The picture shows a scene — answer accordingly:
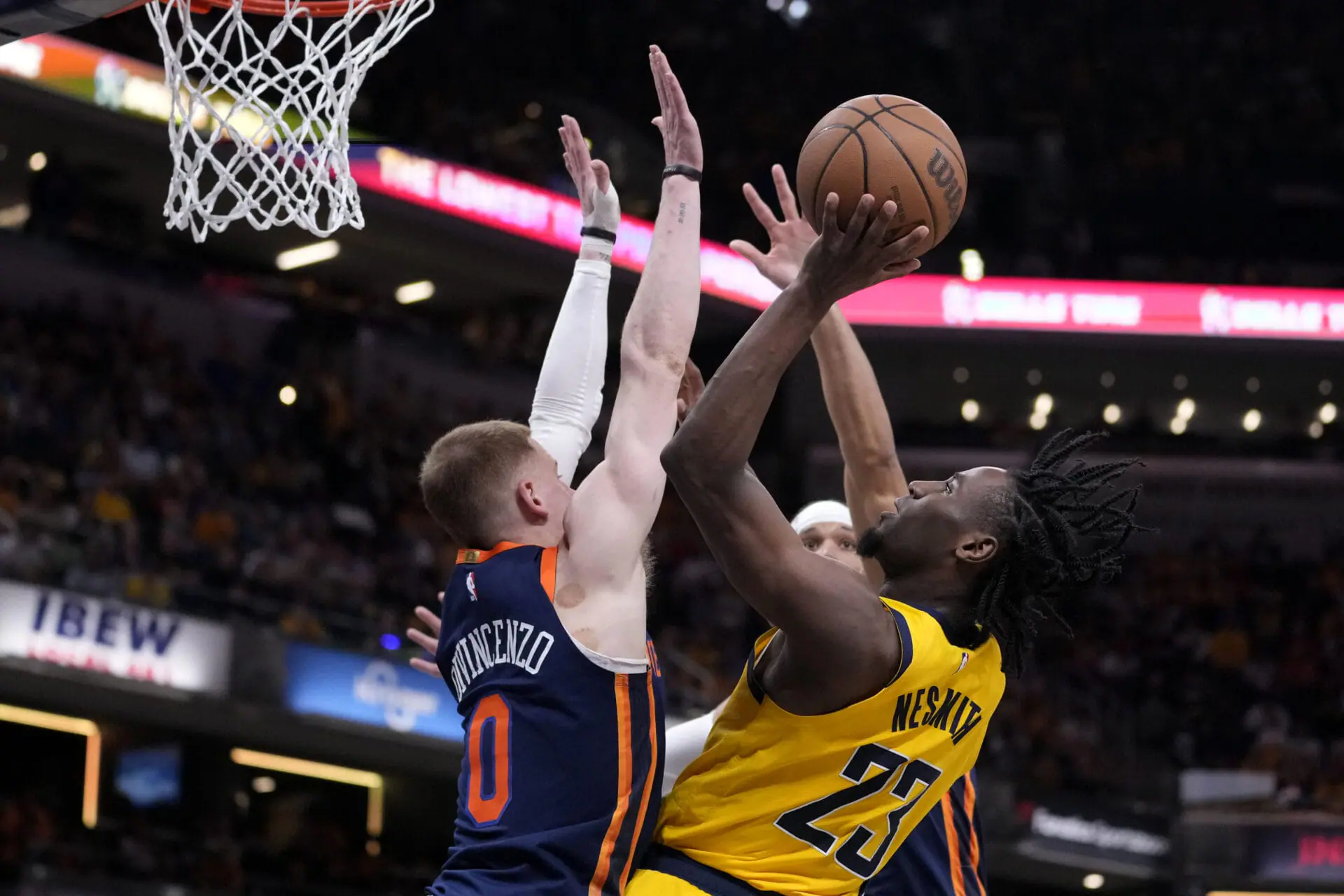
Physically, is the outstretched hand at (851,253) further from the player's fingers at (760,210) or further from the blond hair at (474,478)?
the player's fingers at (760,210)

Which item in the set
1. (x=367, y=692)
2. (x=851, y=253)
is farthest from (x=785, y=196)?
(x=367, y=692)

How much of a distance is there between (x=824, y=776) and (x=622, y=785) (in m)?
0.34

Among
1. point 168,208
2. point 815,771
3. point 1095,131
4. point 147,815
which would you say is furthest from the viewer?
point 1095,131

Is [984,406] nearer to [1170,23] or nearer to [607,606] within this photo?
[1170,23]

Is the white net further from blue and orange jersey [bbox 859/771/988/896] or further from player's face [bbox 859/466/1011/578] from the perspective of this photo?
blue and orange jersey [bbox 859/771/988/896]

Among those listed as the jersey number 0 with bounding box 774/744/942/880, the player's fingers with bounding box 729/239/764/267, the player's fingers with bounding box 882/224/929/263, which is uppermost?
the player's fingers with bounding box 882/224/929/263

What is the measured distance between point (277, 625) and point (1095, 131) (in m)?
12.7

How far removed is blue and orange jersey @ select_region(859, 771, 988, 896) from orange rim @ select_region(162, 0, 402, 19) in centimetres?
236

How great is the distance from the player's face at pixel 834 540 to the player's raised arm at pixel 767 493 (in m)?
1.70

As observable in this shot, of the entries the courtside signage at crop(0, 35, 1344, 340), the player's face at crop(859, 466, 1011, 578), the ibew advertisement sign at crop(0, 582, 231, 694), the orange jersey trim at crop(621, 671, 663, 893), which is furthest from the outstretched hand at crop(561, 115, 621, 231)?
the courtside signage at crop(0, 35, 1344, 340)

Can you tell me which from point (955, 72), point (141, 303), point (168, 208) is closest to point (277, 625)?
point (141, 303)

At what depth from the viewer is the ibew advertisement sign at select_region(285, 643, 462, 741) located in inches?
442

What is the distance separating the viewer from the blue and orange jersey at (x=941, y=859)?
3.62 meters

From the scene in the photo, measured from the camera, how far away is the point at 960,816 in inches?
151
